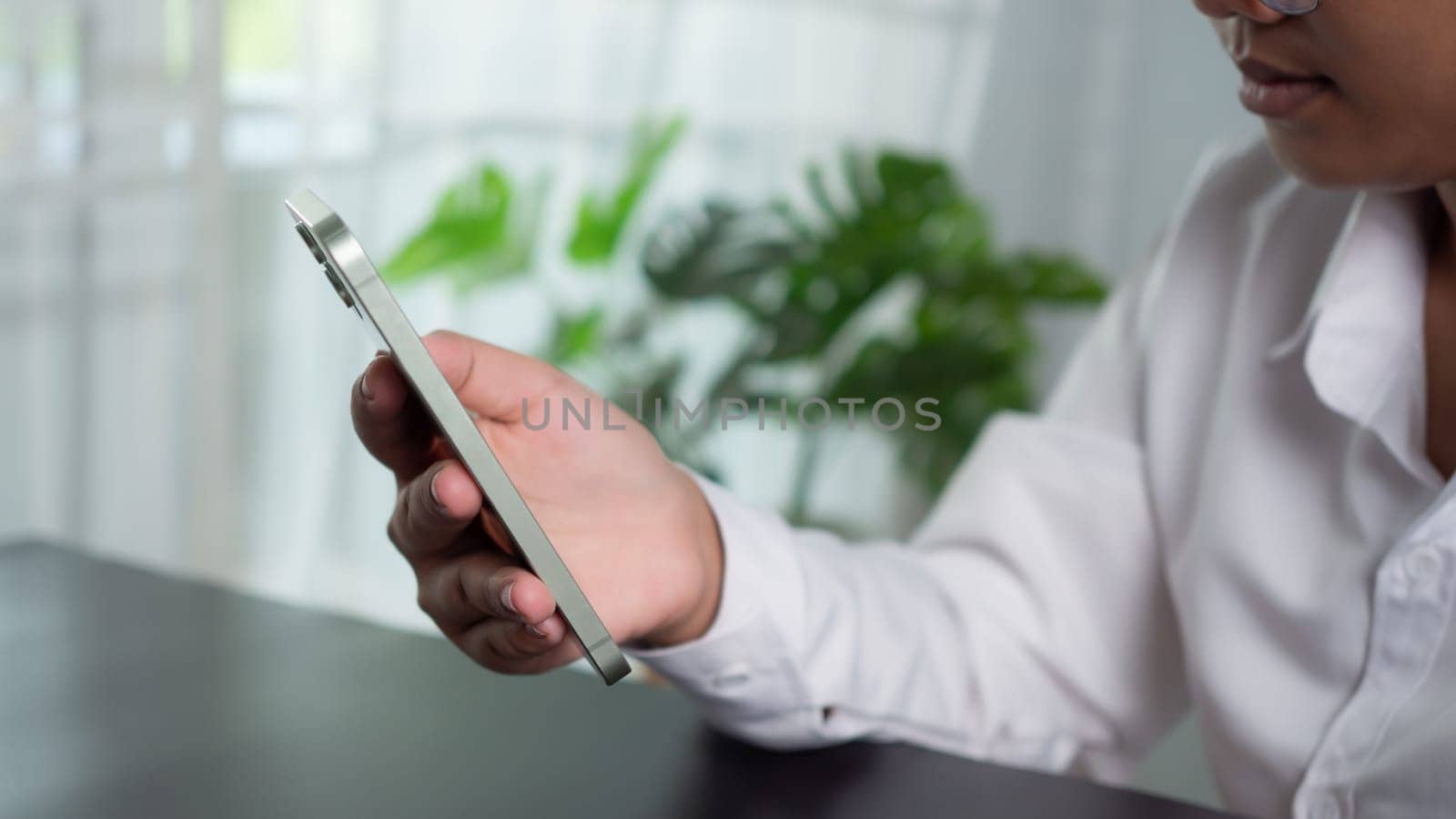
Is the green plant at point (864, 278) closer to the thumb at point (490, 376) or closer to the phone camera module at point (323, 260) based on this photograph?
the thumb at point (490, 376)

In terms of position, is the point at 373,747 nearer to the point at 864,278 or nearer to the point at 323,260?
the point at 323,260

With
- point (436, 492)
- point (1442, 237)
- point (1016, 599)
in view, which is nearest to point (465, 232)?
point (1016, 599)

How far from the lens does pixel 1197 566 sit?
0.87m

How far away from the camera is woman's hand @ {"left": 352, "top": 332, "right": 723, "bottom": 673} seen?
54 cm

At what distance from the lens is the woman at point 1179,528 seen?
639 mm

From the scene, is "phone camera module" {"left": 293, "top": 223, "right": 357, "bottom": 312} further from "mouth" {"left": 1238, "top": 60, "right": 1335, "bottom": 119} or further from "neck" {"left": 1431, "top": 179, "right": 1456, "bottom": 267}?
"neck" {"left": 1431, "top": 179, "right": 1456, "bottom": 267}

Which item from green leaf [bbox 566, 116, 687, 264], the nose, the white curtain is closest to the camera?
the nose

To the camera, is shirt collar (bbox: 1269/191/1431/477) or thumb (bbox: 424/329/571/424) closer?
thumb (bbox: 424/329/571/424)

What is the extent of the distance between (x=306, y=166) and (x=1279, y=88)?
1.76 m

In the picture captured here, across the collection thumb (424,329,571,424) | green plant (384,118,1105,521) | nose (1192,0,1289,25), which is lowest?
green plant (384,118,1105,521)

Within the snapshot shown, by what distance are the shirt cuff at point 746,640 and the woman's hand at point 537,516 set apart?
11 millimetres

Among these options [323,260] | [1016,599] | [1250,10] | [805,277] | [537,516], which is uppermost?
[1250,10]

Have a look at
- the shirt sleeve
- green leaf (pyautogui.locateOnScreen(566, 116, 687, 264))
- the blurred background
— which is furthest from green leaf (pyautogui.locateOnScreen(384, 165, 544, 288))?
the shirt sleeve

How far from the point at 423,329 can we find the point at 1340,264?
1.94 metres
